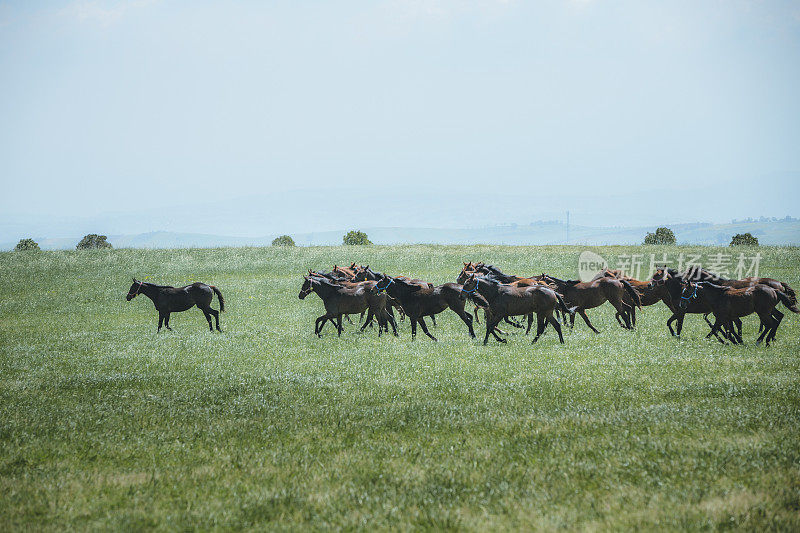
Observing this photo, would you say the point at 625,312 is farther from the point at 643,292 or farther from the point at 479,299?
the point at 479,299

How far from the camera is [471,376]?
1270 centimetres

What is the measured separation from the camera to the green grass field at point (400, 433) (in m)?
6.72

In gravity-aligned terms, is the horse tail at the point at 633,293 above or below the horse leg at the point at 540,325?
above

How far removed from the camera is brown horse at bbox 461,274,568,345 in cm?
1694

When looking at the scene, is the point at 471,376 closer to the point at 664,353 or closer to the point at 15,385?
the point at 664,353

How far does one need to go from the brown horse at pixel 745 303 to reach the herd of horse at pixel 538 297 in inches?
0.8

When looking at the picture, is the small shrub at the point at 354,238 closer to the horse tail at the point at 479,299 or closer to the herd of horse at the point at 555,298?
the herd of horse at the point at 555,298

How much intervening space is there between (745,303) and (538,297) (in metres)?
5.58

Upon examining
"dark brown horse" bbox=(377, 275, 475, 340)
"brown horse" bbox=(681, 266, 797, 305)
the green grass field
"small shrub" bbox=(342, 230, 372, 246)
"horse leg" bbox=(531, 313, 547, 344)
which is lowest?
the green grass field

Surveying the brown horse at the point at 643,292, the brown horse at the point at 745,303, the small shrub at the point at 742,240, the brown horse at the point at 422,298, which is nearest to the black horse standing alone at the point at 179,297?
the brown horse at the point at 422,298

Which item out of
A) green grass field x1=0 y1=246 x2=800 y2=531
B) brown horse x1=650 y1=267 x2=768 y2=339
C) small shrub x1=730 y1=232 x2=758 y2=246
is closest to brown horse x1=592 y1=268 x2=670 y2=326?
brown horse x1=650 y1=267 x2=768 y2=339

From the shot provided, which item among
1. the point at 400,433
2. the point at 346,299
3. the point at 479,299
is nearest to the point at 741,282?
the point at 479,299

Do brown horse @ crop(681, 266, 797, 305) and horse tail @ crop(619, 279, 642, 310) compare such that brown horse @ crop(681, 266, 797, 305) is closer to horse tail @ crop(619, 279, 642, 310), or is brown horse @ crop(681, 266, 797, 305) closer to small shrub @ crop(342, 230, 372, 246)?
horse tail @ crop(619, 279, 642, 310)

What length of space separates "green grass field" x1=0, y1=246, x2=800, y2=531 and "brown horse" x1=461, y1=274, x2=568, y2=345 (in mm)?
757
